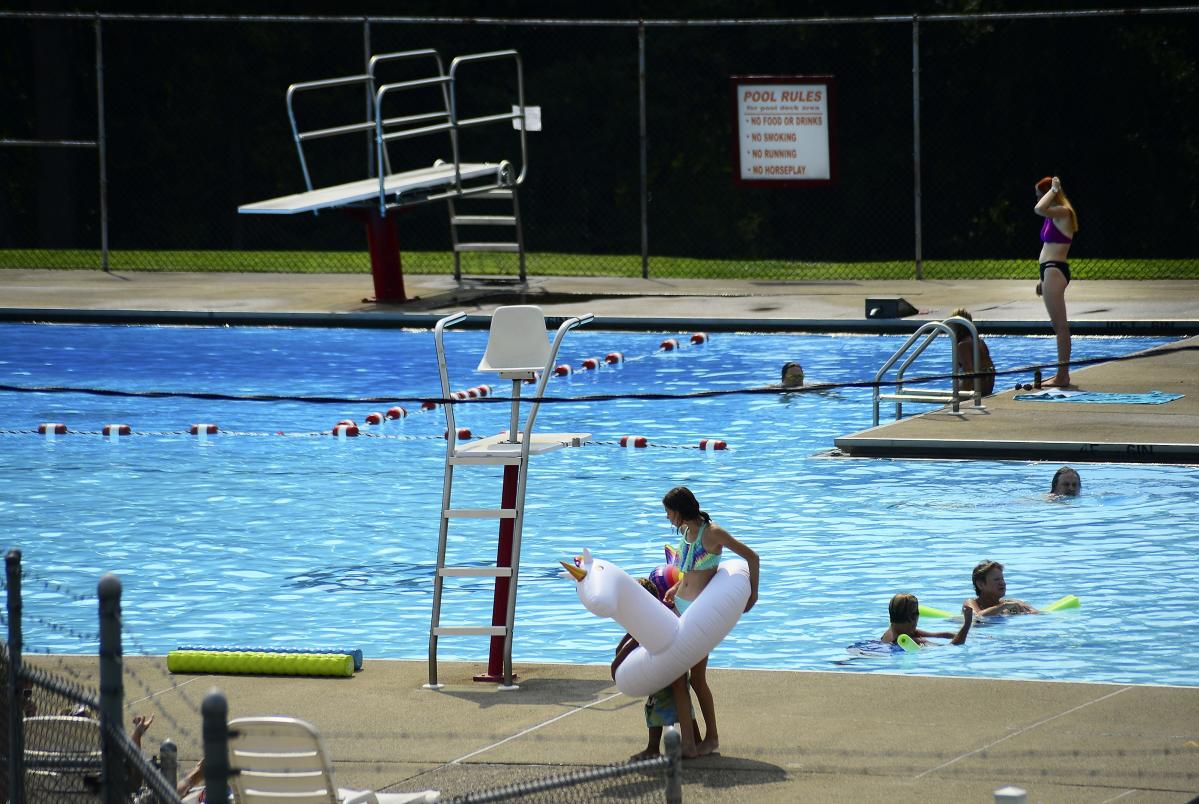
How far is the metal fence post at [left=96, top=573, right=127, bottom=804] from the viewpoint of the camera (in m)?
4.83

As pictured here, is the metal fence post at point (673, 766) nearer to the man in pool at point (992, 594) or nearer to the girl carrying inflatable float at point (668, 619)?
the girl carrying inflatable float at point (668, 619)

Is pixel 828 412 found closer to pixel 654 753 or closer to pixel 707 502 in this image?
pixel 707 502

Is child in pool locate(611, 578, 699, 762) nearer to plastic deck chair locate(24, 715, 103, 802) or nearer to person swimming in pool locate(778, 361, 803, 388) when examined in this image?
plastic deck chair locate(24, 715, 103, 802)

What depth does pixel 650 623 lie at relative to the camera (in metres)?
7.41

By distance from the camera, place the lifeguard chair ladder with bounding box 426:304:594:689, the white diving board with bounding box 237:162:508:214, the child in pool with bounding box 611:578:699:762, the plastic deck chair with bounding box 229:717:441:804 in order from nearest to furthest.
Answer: the plastic deck chair with bounding box 229:717:441:804 < the child in pool with bounding box 611:578:699:762 < the lifeguard chair ladder with bounding box 426:304:594:689 < the white diving board with bounding box 237:162:508:214

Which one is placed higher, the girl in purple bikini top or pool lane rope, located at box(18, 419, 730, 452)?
the girl in purple bikini top

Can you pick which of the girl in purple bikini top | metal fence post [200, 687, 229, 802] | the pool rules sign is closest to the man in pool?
the girl in purple bikini top

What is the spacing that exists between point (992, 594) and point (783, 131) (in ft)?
46.4

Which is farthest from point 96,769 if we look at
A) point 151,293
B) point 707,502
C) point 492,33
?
point 492,33

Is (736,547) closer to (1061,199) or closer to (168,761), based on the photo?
(168,761)

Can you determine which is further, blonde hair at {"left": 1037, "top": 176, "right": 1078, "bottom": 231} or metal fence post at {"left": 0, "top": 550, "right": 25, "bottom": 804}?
blonde hair at {"left": 1037, "top": 176, "right": 1078, "bottom": 231}

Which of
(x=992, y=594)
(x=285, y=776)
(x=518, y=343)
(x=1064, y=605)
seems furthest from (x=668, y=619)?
(x=1064, y=605)

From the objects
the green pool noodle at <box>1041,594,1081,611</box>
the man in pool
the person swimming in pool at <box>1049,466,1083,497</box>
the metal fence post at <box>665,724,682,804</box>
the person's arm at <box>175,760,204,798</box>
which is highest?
the metal fence post at <box>665,724,682,804</box>

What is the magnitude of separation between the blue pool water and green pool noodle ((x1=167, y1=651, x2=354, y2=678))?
1.76 m
